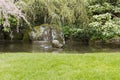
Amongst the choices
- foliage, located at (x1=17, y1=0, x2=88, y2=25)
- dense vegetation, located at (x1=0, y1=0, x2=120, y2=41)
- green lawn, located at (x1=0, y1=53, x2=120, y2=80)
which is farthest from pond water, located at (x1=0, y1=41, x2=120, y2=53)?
green lawn, located at (x1=0, y1=53, x2=120, y2=80)

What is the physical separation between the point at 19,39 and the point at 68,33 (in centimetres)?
385

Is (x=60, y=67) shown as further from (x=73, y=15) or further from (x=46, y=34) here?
(x=46, y=34)

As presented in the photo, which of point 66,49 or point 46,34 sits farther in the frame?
point 46,34

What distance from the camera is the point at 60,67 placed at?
8016mm

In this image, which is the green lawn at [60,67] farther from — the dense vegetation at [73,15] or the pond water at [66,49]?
the dense vegetation at [73,15]

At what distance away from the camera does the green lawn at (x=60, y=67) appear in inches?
283

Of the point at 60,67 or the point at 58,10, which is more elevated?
the point at 58,10

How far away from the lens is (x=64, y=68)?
26.0ft

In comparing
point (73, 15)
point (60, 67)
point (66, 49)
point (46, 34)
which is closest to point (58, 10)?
point (73, 15)

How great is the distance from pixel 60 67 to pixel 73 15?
12532 millimetres

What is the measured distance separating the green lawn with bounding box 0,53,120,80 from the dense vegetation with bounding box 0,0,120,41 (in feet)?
30.9

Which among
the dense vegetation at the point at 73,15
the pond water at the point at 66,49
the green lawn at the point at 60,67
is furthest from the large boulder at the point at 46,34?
the green lawn at the point at 60,67

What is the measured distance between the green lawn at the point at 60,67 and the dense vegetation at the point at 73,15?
371 inches

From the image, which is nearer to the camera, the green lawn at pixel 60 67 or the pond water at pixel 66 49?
the green lawn at pixel 60 67
